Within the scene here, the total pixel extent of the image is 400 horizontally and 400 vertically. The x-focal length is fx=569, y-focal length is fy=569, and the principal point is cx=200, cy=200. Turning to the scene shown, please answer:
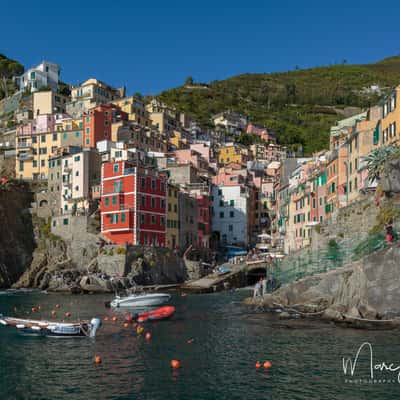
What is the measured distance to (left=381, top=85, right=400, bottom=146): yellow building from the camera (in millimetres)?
58406

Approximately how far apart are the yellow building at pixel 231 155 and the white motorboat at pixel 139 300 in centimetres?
9945

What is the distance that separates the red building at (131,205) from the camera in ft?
300

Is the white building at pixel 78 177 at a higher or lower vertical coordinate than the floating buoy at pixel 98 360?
higher

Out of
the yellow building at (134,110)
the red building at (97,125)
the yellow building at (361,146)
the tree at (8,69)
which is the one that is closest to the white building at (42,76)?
the tree at (8,69)

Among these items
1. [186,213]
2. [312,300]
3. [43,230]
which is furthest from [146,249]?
[312,300]

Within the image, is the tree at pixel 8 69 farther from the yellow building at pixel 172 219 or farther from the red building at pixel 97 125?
the yellow building at pixel 172 219

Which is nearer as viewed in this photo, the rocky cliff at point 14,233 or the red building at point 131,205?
the red building at point 131,205

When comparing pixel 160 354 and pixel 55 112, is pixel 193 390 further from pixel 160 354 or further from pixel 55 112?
pixel 55 112

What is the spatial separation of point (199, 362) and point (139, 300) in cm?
2588

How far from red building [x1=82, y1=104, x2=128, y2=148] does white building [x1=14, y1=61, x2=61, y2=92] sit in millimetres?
51984

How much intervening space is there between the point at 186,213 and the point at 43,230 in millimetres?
26446

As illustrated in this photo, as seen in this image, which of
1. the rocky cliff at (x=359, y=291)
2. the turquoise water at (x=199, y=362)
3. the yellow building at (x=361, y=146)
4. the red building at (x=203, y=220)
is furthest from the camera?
the red building at (x=203, y=220)

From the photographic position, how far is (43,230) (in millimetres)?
104500

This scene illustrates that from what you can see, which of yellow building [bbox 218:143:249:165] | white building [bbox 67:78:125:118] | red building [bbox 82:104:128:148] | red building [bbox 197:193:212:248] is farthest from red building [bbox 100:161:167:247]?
yellow building [bbox 218:143:249:165]
